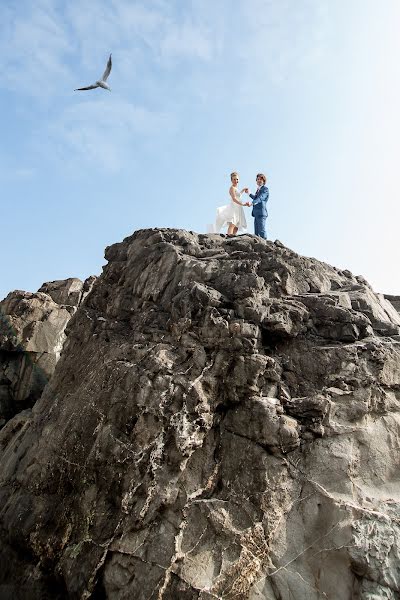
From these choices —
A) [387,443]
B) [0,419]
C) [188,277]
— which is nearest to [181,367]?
[188,277]

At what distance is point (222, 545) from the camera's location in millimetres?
9102

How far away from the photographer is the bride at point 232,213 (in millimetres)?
17625

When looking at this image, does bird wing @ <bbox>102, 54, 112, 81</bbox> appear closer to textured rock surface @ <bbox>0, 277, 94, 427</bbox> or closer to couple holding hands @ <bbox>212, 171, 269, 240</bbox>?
couple holding hands @ <bbox>212, 171, 269, 240</bbox>

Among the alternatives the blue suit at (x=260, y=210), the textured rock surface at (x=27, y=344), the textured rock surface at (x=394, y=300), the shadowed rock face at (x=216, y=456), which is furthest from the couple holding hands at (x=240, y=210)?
the textured rock surface at (x=27, y=344)

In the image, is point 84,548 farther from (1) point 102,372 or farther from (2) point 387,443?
(2) point 387,443

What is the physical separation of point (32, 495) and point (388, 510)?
8.39 m

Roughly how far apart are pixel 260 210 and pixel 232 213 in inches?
44.6

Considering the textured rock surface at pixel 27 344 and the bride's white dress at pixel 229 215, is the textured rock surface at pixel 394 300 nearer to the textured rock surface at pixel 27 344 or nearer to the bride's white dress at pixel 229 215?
the bride's white dress at pixel 229 215

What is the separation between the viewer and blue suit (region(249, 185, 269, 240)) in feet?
57.4

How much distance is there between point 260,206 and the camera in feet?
58.0

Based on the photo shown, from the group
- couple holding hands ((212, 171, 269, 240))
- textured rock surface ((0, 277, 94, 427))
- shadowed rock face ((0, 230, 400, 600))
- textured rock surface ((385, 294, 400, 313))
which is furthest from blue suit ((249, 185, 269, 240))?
textured rock surface ((0, 277, 94, 427))

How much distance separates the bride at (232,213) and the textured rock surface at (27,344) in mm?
13211

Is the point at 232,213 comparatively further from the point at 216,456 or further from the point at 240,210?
the point at 216,456

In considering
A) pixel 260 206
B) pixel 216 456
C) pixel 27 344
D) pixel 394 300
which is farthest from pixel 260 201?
pixel 27 344
